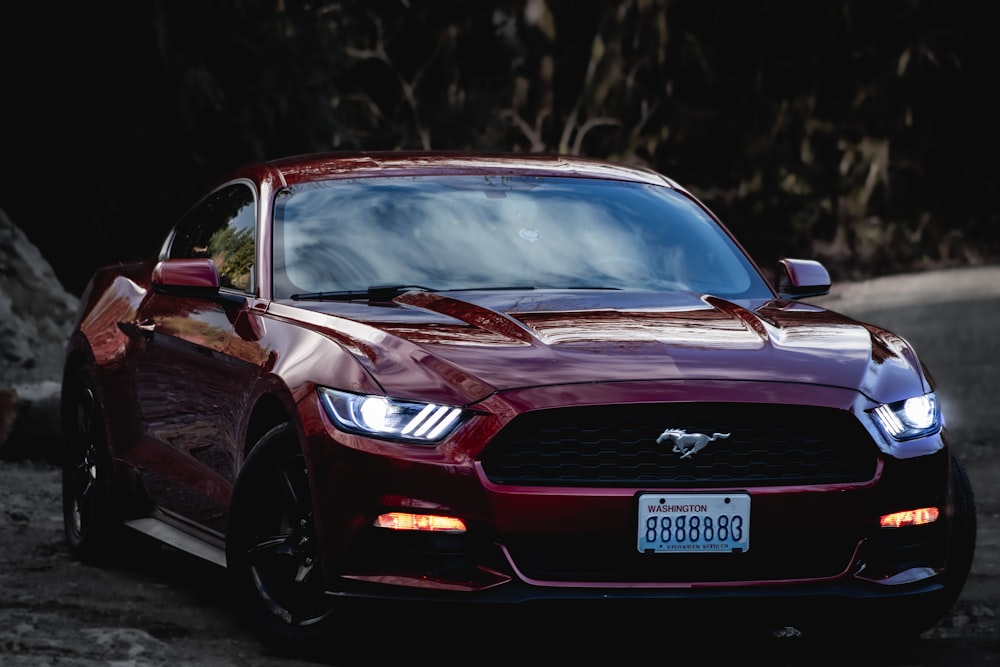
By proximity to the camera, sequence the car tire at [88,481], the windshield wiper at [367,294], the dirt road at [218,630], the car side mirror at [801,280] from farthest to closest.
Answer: the car tire at [88,481]
the car side mirror at [801,280]
the windshield wiper at [367,294]
the dirt road at [218,630]

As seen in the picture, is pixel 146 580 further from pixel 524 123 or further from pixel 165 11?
pixel 524 123

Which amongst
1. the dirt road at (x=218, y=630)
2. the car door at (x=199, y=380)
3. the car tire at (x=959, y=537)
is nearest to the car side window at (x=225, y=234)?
the car door at (x=199, y=380)

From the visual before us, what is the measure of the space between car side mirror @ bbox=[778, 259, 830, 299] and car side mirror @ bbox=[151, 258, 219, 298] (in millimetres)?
2061

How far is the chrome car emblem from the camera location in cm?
514

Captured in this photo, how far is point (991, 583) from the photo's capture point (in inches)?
279

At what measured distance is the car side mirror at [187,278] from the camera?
6.40 m

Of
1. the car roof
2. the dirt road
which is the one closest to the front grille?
the dirt road

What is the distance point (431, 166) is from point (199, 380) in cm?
124

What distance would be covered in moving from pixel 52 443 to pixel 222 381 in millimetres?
4648

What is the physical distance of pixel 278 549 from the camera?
5.62 meters

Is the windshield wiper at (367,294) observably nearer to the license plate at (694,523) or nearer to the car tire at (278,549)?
the car tire at (278,549)

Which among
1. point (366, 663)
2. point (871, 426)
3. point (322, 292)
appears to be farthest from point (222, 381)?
point (871, 426)

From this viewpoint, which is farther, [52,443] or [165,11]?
[165,11]

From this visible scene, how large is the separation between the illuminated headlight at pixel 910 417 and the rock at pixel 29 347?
6130 mm
